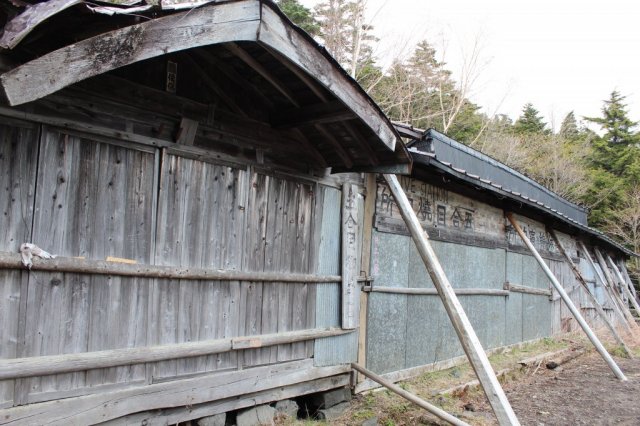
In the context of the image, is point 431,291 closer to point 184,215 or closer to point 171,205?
point 184,215

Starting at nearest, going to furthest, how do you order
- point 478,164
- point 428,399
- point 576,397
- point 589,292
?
point 428,399, point 576,397, point 589,292, point 478,164

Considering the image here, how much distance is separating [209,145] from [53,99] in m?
1.39

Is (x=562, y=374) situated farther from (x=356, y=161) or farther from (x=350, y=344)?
(x=356, y=161)

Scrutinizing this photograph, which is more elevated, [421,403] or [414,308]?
[414,308]

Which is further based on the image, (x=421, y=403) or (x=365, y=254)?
(x=365, y=254)

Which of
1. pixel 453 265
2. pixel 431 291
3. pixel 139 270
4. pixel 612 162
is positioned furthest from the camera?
pixel 612 162

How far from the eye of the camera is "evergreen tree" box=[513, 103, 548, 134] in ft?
111

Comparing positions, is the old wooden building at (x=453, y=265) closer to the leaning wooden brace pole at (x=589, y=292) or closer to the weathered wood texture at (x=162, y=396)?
the leaning wooden brace pole at (x=589, y=292)

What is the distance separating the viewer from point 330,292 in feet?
19.0

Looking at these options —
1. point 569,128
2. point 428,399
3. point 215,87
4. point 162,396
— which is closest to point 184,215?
point 215,87

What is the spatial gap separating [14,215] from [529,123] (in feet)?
120

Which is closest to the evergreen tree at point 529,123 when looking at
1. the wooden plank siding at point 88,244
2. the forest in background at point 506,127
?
the forest in background at point 506,127

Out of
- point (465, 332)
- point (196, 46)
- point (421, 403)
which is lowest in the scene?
point (421, 403)

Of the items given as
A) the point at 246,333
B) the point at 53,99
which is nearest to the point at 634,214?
the point at 246,333
